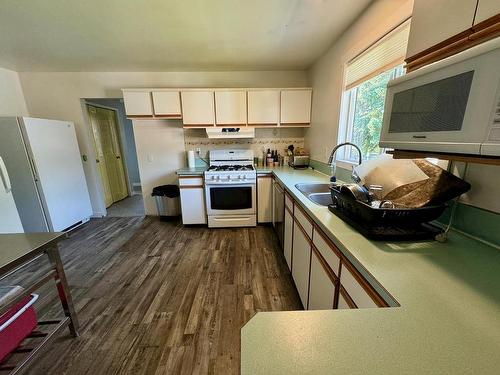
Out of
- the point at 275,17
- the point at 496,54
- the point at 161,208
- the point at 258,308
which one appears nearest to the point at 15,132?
the point at 161,208

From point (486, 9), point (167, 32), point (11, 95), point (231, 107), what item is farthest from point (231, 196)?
point (11, 95)

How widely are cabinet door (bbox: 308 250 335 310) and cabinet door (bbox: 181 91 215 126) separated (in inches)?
98.6

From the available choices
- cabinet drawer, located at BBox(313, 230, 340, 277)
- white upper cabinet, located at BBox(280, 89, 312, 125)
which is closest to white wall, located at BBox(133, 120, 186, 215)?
white upper cabinet, located at BBox(280, 89, 312, 125)

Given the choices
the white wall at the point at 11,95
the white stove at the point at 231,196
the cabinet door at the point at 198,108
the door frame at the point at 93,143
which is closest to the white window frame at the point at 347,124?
the white stove at the point at 231,196

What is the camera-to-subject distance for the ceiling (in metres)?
1.65

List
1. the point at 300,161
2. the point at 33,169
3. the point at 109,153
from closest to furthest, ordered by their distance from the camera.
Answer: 1. the point at 33,169
2. the point at 300,161
3. the point at 109,153

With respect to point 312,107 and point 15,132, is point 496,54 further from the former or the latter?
point 15,132

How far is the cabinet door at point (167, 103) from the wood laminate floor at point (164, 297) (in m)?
1.83

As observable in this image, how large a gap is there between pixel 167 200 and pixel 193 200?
0.62 meters

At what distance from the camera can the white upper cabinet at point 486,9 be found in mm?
597

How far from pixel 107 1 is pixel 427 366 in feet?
8.75

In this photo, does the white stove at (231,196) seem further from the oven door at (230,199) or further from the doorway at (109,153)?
the doorway at (109,153)

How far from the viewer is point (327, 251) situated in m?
1.15

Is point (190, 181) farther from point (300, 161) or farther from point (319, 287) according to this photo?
point (319, 287)
